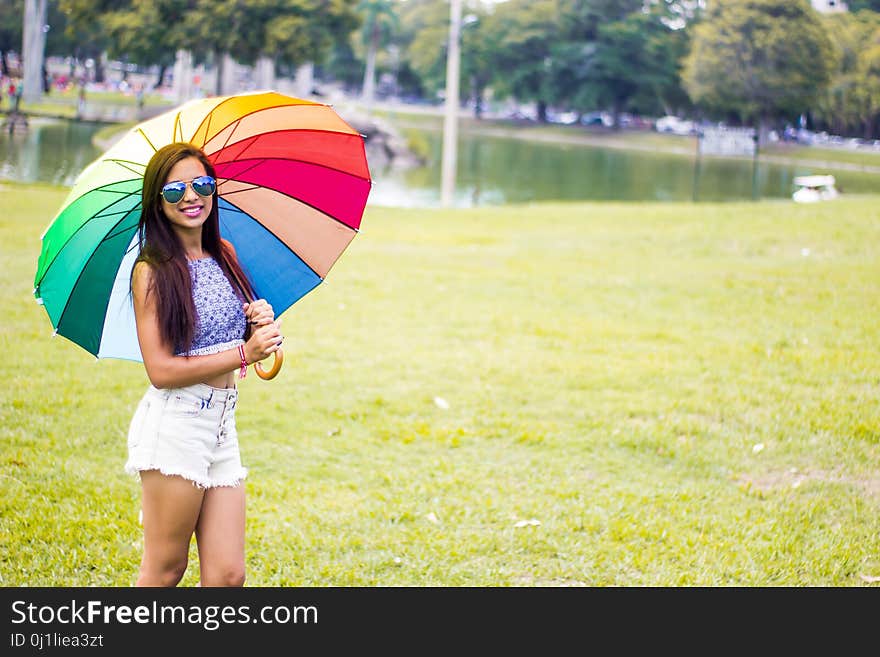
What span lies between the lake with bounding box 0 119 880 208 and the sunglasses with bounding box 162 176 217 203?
17403mm

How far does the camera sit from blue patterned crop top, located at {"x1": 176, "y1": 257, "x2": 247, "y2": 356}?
280 cm

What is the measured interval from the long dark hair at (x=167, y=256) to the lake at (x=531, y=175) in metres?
17.3

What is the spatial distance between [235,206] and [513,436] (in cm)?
314

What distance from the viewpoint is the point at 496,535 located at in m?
4.55

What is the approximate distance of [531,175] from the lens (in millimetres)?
35062

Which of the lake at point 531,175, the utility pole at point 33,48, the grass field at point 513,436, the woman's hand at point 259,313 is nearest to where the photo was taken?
the woman's hand at point 259,313

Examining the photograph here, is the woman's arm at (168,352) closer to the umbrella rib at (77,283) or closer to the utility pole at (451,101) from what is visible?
the umbrella rib at (77,283)

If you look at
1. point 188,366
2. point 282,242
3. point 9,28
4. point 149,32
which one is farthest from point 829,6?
point 188,366

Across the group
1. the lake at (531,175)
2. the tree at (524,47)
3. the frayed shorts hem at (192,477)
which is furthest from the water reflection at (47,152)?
the tree at (524,47)

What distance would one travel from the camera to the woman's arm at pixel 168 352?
2713mm

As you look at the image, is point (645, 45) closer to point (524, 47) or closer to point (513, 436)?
point (524, 47)
